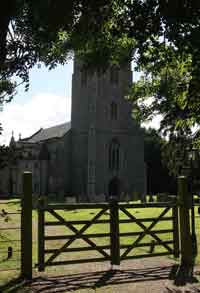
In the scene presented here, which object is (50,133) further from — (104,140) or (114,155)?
(114,155)

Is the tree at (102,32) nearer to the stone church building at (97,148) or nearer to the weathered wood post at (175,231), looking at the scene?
the weathered wood post at (175,231)

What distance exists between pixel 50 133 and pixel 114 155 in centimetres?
1821

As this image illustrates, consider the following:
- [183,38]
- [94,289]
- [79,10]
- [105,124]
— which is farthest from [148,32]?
[105,124]

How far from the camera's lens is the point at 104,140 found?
73.9 m

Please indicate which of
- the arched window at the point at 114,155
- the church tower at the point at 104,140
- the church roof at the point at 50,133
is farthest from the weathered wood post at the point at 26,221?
Answer: the church roof at the point at 50,133

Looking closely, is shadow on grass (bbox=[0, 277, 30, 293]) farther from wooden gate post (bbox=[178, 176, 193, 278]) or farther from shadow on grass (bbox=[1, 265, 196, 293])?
wooden gate post (bbox=[178, 176, 193, 278])

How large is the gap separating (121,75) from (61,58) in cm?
6736

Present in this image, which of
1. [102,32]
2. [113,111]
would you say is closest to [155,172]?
[113,111]

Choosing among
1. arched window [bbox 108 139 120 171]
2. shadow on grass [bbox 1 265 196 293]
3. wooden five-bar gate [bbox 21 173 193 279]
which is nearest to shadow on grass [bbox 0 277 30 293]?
shadow on grass [bbox 1 265 196 293]

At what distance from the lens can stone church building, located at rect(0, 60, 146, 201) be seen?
72812 millimetres

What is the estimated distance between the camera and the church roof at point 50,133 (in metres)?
81.4

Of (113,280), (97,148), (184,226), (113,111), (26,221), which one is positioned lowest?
(113,280)

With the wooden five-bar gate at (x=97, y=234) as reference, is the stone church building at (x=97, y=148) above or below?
above

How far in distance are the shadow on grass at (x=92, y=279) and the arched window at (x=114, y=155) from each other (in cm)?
6368
